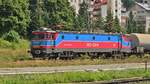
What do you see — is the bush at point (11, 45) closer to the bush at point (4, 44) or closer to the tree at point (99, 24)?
the bush at point (4, 44)

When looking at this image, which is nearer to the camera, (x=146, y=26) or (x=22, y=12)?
(x=22, y=12)

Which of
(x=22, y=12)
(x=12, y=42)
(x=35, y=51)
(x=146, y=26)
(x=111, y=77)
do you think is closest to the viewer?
(x=111, y=77)

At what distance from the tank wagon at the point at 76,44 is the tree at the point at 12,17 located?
2751 cm

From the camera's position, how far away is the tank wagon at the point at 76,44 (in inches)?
1799

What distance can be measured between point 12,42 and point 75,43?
30.1 meters

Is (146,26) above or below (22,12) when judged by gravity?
below

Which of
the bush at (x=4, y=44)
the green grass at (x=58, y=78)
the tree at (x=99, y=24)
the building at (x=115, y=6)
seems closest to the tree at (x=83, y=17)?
the tree at (x=99, y=24)

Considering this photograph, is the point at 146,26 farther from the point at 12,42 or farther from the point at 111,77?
the point at 111,77

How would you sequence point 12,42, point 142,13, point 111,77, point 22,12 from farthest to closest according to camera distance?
point 142,13
point 22,12
point 12,42
point 111,77

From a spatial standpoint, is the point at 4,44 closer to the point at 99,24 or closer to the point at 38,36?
the point at 38,36

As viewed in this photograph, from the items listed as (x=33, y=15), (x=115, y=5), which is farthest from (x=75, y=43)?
(x=115, y=5)

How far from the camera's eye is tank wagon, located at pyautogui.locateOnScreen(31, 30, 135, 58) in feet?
150

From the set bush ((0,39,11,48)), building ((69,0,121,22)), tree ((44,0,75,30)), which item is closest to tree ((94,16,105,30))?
tree ((44,0,75,30))

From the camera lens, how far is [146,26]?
589 ft
